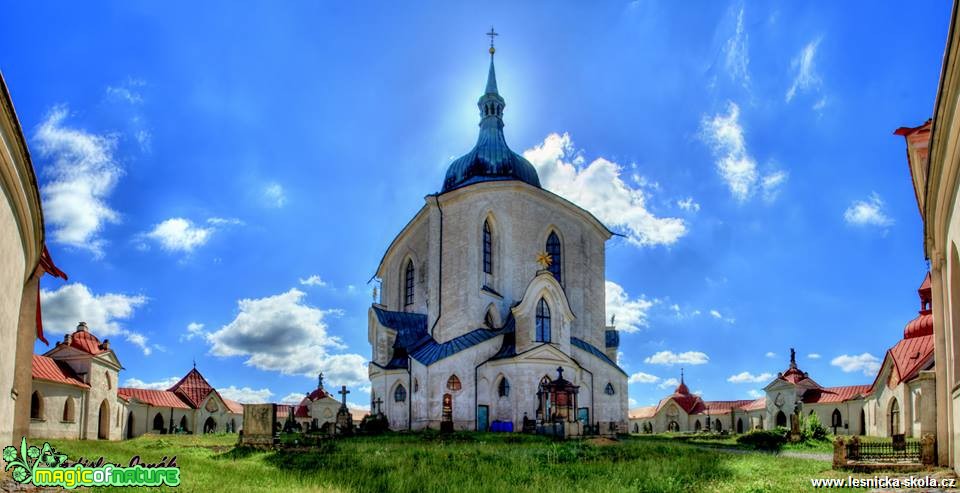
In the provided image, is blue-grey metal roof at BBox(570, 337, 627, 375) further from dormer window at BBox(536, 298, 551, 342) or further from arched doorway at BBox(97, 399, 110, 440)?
arched doorway at BBox(97, 399, 110, 440)

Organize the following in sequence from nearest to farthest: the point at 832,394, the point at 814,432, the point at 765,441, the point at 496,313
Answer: the point at 765,441 < the point at 814,432 < the point at 496,313 < the point at 832,394

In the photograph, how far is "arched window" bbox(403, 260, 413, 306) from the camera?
45844 millimetres

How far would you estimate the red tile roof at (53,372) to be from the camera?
30.1 meters

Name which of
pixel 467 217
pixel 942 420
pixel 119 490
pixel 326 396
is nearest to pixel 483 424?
pixel 467 217

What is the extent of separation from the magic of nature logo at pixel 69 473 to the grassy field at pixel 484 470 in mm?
518

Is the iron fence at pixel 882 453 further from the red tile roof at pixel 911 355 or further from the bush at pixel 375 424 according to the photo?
the bush at pixel 375 424

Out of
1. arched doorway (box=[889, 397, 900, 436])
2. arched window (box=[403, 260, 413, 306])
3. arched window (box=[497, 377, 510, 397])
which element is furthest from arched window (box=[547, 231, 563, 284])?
arched doorway (box=[889, 397, 900, 436])

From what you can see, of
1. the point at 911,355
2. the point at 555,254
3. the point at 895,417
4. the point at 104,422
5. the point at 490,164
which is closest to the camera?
the point at 911,355

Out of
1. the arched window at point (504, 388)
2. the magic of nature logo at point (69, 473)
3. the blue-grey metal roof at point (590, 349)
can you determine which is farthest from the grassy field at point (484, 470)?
the blue-grey metal roof at point (590, 349)

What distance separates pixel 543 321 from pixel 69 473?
28573 millimetres

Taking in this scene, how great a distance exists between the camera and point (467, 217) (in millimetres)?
40281

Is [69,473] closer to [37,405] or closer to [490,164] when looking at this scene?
[37,405]

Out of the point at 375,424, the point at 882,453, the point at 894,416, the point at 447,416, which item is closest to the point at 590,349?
the point at 447,416

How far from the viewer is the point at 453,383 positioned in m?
36.1
